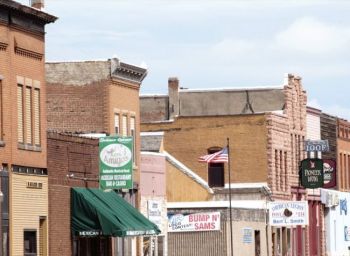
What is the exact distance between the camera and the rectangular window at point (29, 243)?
160ft

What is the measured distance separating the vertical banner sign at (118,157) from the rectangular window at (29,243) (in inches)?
255

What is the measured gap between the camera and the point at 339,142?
9925cm

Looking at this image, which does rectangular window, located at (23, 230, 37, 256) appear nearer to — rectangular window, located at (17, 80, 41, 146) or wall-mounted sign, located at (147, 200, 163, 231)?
rectangular window, located at (17, 80, 41, 146)

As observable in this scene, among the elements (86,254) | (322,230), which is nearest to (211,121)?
(322,230)

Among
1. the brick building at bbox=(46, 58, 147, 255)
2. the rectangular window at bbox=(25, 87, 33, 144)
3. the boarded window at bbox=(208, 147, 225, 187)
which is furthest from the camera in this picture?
the boarded window at bbox=(208, 147, 225, 187)

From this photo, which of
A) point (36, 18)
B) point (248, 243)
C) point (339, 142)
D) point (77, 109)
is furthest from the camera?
point (339, 142)

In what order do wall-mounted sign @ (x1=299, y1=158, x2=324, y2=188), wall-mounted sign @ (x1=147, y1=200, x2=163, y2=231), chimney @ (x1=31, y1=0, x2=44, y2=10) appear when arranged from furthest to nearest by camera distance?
wall-mounted sign @ (x1=299, y1=158, x2=324, y2=188) → wall-mounted sign @ (x1=147, y1=200, x2=163, y2=231) → chimney @ (x1=31, y1=0, x2=44, y2=10)

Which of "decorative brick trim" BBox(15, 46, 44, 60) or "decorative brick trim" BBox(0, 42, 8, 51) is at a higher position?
"decorative brick trim" BBox(15, 46, 44, 60)

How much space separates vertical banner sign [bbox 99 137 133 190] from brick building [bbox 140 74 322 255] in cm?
2648

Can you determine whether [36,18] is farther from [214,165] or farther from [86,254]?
[214,165]

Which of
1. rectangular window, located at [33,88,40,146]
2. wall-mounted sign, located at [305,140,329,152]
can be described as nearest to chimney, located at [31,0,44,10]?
rectangular window, located at [33,88,40,146]

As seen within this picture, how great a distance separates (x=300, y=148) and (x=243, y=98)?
18.8 ft

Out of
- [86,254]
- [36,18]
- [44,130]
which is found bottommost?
[86,254]

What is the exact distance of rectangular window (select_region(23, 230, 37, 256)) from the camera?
48906 millimetres
